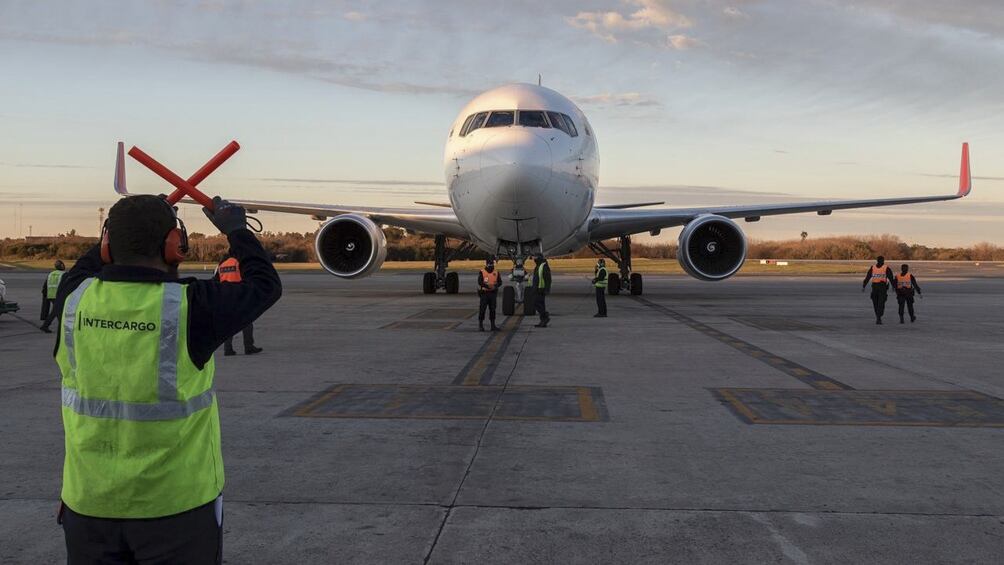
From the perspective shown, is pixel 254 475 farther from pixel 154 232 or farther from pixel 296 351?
pixel 296 351

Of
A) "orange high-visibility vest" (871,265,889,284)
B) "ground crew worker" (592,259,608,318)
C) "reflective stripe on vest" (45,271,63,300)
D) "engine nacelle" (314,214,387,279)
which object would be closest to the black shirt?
"reflective stripe on vest" (45,271,63,300)

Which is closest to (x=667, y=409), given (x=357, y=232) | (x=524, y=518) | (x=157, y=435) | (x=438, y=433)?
(x=438, y=433)

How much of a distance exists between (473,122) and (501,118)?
71cm

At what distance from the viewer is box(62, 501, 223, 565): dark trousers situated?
2535 millimetres

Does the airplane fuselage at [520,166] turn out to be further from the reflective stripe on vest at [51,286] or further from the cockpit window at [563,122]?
the reflective stripe on vest at [51,286]

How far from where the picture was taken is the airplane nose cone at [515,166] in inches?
615

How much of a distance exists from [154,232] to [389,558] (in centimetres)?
196

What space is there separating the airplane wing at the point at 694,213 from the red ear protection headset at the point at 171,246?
19.5 metres

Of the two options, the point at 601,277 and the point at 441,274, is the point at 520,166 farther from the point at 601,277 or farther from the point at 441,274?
the point at 441,274

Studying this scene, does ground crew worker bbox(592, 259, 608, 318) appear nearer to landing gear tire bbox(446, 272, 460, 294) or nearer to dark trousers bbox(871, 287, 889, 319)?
dark trousers bbox(871, 287, 889, 319)

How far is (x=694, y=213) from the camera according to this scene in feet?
76.4

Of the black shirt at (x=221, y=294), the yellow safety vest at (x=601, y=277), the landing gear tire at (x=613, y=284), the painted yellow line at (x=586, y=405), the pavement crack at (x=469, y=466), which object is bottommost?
the painted yellow line at (x=586, y=405)

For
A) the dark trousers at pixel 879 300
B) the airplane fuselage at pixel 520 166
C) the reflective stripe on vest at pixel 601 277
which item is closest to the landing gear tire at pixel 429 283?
the airplane fuselage at pixel 520 166

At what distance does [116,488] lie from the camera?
2537mm
